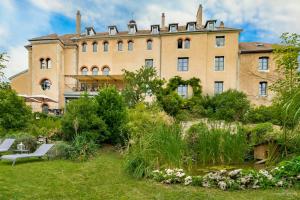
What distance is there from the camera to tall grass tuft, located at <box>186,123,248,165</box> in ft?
23.1

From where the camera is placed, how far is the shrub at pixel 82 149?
28.3 ft

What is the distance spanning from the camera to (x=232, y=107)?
21.5 metres

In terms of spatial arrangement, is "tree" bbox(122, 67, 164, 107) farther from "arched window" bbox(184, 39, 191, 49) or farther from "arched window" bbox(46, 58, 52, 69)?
"arched window" bbox(46, 58, 52, 69)

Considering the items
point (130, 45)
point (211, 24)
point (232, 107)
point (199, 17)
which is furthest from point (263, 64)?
point (130, 45)

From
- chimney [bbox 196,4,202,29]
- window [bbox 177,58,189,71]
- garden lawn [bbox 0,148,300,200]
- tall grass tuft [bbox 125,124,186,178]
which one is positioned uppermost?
chimney [bbox 196,4,202,29]

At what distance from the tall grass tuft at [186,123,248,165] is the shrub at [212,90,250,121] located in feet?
41.8

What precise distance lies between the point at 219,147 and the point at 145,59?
24.0m

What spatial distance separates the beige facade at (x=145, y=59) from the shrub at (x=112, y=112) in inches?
716

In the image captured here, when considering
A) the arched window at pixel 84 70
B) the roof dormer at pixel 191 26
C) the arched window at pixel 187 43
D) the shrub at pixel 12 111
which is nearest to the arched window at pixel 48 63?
the arched window at pixel 84 70

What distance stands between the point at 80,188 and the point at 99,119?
5109mm

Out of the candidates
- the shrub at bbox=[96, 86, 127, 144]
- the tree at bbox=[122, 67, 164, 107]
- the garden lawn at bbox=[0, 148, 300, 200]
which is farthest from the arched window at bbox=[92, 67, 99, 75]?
the garden lawn at bbox=[0, 148, 300, 200]

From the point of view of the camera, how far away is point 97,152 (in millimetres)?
9711

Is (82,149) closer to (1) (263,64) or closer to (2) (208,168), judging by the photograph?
(2) (208,168)

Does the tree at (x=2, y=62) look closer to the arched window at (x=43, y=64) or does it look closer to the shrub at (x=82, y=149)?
the shrub at (x=82, y=149)
